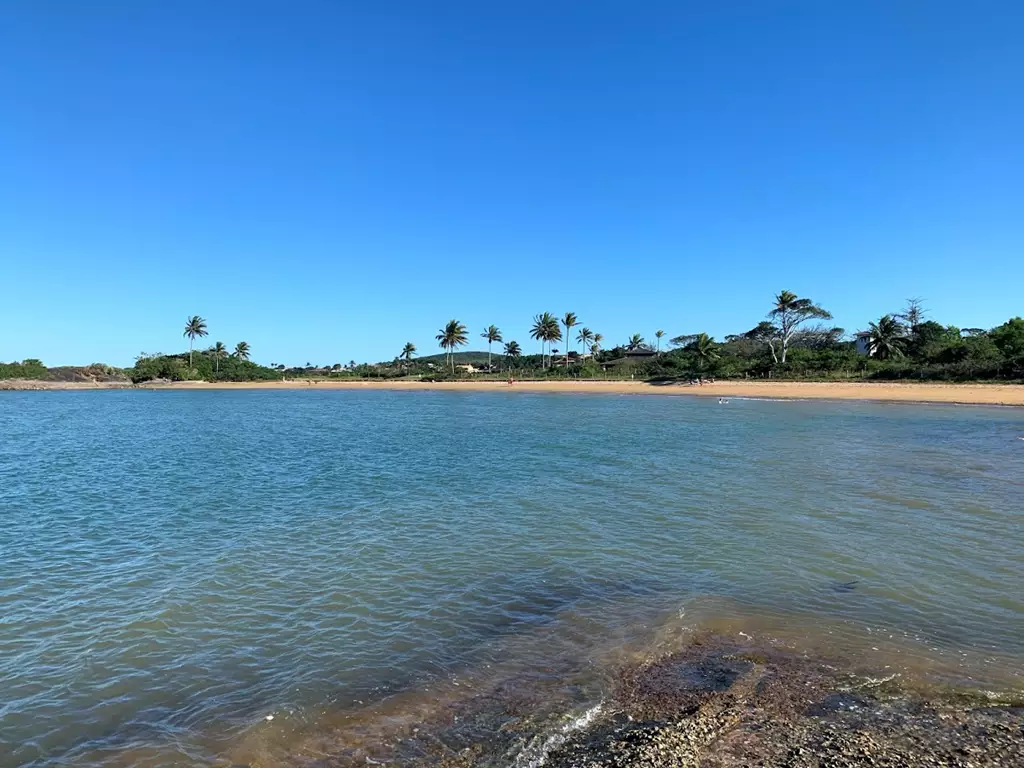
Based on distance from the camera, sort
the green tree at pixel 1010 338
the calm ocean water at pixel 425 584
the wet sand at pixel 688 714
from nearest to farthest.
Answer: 1. the wet sand at pixel 688 714
2. the calm ocean water at pixel 425 584
3. the green tree at pixel 1010 338

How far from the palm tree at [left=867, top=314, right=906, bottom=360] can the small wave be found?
74.9m

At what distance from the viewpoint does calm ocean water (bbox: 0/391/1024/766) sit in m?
4.73

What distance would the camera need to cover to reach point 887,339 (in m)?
67.5

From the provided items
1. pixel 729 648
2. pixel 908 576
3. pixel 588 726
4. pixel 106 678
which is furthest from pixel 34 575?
pixel 908 576

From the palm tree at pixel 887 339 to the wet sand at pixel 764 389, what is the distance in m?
15.2

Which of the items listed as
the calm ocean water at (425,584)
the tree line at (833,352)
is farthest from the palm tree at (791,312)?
the calm ocean water at (425,584)

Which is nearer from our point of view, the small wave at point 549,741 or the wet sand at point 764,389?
the small wave at point 549,741

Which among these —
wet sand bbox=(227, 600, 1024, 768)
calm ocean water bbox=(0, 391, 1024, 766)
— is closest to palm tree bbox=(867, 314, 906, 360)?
calm ocean water bbox=(0, 391, 1024, 766)

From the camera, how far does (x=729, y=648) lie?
545cm

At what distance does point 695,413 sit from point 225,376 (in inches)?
3837

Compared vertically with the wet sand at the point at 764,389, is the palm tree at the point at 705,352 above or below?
above

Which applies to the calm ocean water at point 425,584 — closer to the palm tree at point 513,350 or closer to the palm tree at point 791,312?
the palm tree at point 791,312

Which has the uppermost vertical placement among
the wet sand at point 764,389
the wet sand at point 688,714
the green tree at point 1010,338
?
the green tree at point 1010,338

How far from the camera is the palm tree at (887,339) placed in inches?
2638
